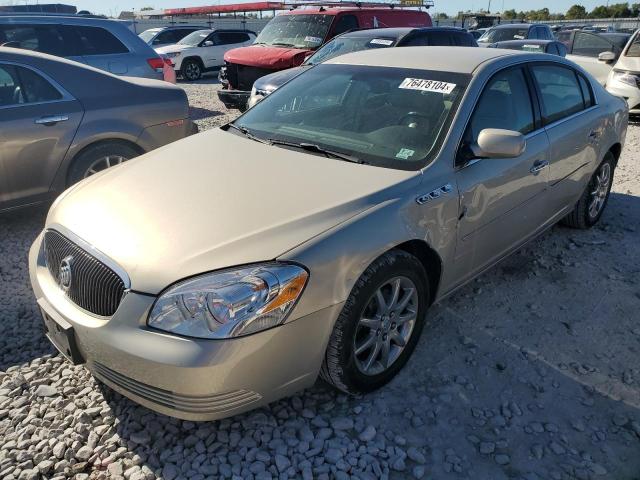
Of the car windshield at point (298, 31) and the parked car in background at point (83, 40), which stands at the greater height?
the parked car in background at point (83, 40)

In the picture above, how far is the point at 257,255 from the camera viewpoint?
84.4 inches

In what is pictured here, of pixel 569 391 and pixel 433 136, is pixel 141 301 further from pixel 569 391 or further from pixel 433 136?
pixel 569 391

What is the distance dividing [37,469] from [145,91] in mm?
3566

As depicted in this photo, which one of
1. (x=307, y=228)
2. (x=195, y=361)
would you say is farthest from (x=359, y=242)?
(x=195, y=361)

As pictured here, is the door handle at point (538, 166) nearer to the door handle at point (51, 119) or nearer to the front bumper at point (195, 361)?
the front bumper at point (195, 361)

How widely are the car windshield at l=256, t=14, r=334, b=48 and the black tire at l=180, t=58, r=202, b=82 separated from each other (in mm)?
6816

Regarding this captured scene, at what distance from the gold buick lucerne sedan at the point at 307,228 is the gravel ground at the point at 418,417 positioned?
0.76 ft

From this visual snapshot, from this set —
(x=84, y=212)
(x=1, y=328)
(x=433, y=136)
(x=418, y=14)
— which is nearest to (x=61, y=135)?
(x=1, y=328)

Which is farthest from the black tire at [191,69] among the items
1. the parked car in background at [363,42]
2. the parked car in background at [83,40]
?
the parked car in background at [83,40]

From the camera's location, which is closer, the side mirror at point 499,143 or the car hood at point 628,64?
the side mirror at point 499,143

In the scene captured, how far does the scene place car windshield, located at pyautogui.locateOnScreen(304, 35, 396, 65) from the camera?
8070 mm

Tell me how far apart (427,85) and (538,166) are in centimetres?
95

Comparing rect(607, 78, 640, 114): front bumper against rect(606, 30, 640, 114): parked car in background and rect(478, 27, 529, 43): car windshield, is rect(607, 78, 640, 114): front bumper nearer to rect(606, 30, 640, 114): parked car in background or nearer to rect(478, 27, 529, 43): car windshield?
rect(606, 30, 640, 114): parked car in background

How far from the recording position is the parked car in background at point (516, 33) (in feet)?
45.9
